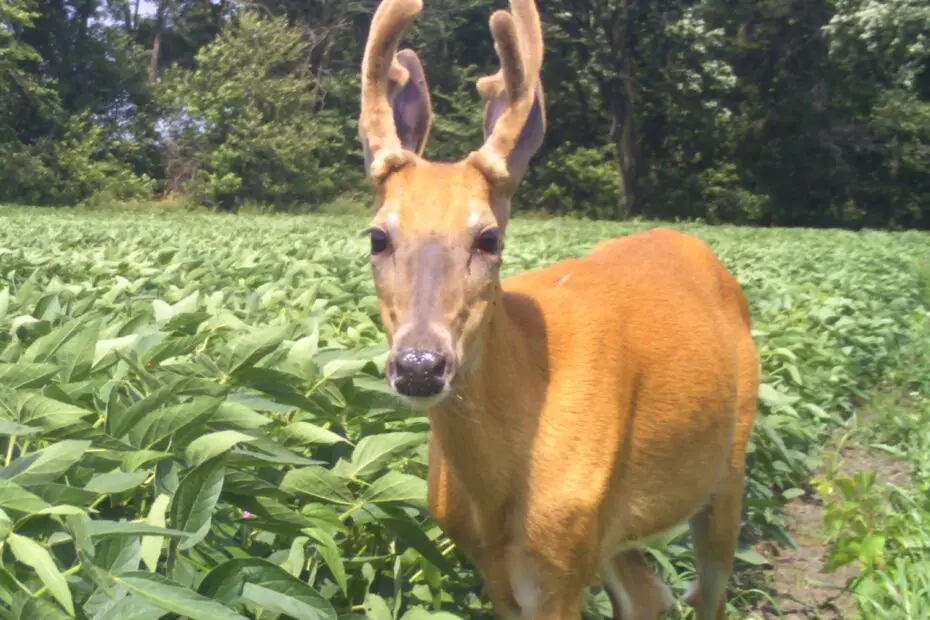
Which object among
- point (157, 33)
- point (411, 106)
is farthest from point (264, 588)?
point (157, 33)

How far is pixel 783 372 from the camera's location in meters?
5.74

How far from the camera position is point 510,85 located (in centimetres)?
258

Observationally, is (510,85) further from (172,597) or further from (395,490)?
(172,597)

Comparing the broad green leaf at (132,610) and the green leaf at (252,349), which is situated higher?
the green leaf at (252,349)

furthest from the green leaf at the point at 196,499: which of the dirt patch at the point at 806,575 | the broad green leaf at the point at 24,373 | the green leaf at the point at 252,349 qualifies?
the dirt patch at the point at 806,575

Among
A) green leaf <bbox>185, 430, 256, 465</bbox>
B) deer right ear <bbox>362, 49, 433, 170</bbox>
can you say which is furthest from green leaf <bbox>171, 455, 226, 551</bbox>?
deer right ear <bbox>362, 49, 433, 170</bbox>

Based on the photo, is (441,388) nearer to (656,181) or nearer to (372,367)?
(372,367)

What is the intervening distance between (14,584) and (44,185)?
44.6 m

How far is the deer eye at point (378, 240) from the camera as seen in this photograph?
247 cm

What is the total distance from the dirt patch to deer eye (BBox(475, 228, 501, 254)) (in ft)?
8.68

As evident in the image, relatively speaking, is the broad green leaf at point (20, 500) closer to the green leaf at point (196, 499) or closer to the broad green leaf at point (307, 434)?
the green leaf at point (196, 499)

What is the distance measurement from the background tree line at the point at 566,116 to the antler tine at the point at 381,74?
38836mm

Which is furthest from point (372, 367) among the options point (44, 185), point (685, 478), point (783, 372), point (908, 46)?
point (44, 185)

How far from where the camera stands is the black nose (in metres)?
2.12
